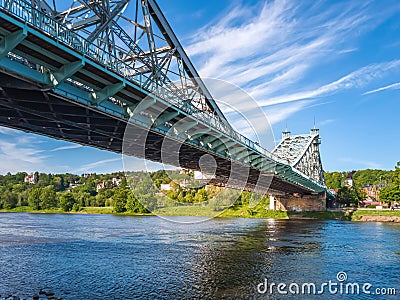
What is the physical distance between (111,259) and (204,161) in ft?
52.4

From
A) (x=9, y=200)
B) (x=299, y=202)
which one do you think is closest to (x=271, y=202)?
(x=299, y=202)

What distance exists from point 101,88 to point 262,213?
68435mm

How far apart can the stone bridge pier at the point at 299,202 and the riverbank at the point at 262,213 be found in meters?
3.06

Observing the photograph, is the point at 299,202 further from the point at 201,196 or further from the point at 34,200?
the point at 34,200

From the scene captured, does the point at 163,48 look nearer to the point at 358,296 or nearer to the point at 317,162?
the point at 358,296

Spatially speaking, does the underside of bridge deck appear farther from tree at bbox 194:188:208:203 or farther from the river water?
tree at bbox 194:188:208:203

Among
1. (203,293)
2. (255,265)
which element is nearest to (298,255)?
(255,265)

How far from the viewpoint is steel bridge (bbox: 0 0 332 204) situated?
14.0 meters

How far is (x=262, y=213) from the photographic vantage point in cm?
8256

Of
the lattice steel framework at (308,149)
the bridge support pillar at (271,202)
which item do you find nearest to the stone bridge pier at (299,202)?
Result: the bridge support pillar at (271,202)

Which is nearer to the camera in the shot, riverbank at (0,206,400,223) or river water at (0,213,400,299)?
river water at (0,213,400,299)

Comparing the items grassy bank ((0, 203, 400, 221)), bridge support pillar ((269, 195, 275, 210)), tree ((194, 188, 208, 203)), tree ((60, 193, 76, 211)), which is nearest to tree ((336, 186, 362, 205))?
grassy bank ((0, 203, 400, 221))

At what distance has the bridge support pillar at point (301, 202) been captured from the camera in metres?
82.7

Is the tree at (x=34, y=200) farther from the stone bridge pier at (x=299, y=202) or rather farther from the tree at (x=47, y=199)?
the stone bridge pier at (x=299, y=202)
